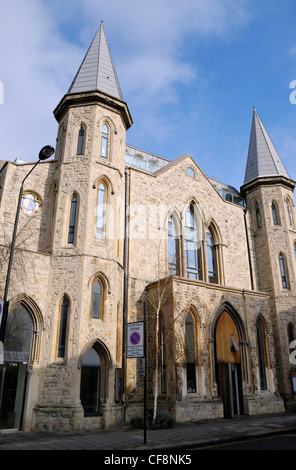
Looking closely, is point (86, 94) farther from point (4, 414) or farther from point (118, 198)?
point (4, 414)

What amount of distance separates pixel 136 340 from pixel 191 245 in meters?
11.3

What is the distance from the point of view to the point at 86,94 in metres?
18.7

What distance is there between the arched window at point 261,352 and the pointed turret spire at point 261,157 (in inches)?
419

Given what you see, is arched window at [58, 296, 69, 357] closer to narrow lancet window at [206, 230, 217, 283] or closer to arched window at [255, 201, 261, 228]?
narrow lancet window at [206, 230, 217, 283]

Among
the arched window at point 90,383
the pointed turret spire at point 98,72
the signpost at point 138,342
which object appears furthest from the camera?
the pointed turret spire at point 98,72

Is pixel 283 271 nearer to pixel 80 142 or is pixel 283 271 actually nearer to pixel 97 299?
pixel 97 299

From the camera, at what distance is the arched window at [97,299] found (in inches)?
614

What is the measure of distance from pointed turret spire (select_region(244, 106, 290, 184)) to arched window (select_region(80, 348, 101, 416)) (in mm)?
16842

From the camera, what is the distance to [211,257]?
A: 22438 millimetres

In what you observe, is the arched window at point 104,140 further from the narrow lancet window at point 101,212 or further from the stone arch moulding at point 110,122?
the narrow lancet window at point 101,212

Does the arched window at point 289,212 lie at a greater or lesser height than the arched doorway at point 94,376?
greater

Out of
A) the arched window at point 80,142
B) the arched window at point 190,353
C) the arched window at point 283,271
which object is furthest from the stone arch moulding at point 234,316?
the arched window at point 80,142

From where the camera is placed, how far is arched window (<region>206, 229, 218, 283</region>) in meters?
21.9

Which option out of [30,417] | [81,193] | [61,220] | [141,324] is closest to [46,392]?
[30,417]
